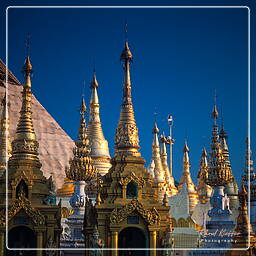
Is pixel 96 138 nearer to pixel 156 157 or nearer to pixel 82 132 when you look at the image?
pixel 82 132

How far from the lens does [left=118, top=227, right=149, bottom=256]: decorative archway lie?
62.3 feet

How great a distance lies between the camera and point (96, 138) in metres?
28.3

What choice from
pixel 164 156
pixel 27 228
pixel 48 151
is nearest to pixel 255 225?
pixel 27 228

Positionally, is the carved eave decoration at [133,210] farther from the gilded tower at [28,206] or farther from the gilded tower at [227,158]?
the gilded tower at [227,158]

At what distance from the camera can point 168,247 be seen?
18.6m

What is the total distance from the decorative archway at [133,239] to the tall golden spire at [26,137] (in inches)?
121

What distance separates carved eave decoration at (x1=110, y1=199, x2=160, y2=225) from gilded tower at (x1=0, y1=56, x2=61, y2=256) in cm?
157

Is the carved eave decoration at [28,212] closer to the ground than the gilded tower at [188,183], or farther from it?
closer to the ground

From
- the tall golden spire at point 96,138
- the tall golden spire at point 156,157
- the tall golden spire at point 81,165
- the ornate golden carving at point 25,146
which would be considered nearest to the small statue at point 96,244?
the ornate golden carving at point 25,146

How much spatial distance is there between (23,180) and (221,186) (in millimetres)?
6691

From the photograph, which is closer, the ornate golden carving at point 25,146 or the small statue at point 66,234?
the ornate golden carving at point 25,146

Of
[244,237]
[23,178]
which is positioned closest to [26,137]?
[23,178]

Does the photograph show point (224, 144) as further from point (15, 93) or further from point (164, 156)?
point (15, 93)

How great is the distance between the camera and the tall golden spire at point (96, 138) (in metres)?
27.6
